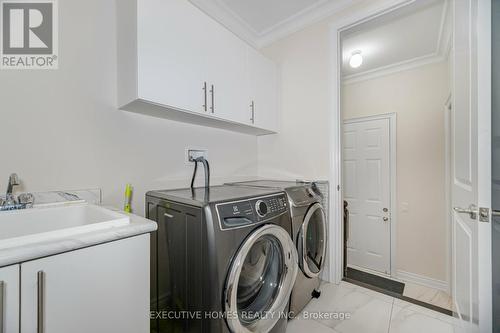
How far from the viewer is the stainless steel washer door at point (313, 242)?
5.15 feet

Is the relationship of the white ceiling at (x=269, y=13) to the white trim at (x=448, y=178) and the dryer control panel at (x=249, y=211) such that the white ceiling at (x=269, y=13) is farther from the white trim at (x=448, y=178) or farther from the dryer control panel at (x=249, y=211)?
the dryer control panel at (x=249, y=211)

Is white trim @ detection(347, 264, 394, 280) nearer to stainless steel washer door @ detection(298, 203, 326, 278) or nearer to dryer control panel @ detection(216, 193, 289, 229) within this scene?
stainless steel washer door @ detection(298, 203, 326, 278)

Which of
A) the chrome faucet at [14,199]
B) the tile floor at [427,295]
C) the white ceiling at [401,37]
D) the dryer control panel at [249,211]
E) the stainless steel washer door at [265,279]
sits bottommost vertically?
the tile floor at [427,295]

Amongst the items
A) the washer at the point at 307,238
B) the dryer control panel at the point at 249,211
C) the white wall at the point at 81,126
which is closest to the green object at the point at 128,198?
the white wall at the point at 81,126

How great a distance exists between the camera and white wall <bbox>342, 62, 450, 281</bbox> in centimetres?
254

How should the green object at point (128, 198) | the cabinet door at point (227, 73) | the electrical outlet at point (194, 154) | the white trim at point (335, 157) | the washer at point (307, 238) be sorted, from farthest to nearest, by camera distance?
the white trim at point (335, 157) → the electrical outlet at point (194, 154) → the cabinet door at point (227, 73) → the washer at point (307, 238) → the green object at point (128, 198)

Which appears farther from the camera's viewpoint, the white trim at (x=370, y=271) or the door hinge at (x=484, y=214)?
the white trim at (x=370, y=271)

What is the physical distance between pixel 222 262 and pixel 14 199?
3.45 feet

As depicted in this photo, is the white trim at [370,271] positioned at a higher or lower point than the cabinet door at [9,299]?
lower

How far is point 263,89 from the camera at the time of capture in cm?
219

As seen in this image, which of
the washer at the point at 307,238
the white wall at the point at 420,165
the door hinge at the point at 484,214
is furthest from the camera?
the white wall at the point at 420,165

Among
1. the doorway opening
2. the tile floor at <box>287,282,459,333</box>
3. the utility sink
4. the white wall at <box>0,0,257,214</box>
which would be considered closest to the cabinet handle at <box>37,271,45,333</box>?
the utility sink

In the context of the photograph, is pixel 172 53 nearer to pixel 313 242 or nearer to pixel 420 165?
pixel 313 242

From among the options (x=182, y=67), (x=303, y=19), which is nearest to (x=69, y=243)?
(x=182, y=67)
